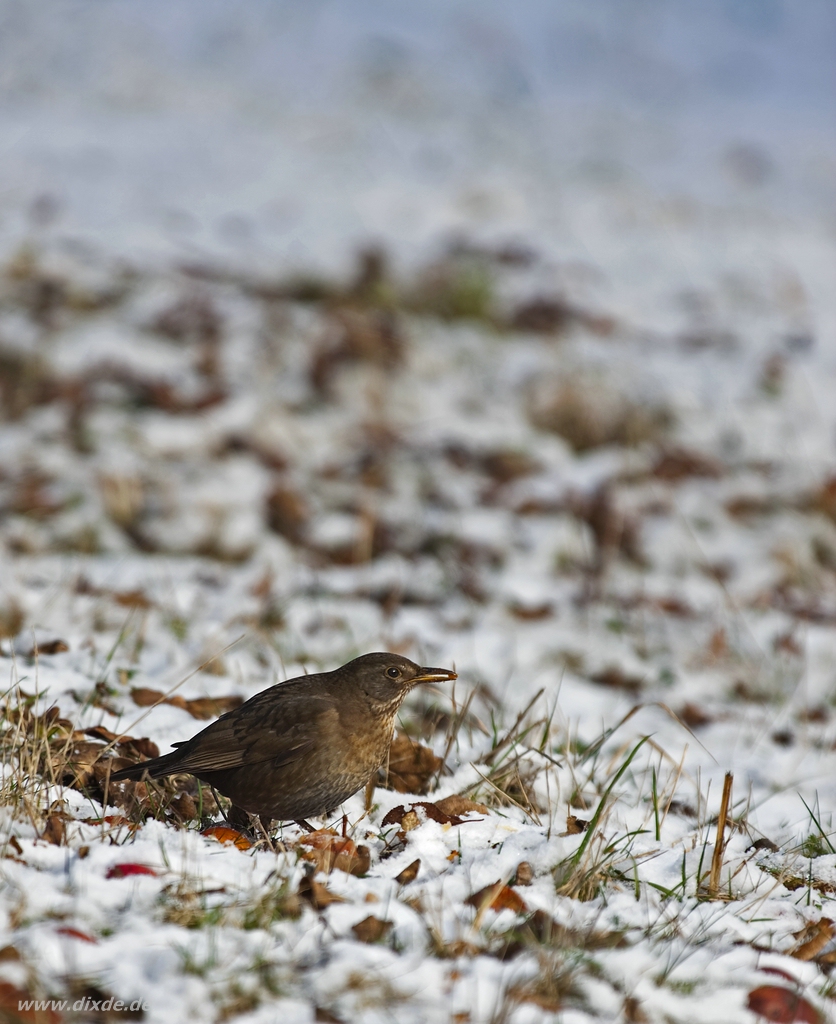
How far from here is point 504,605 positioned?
6.26m

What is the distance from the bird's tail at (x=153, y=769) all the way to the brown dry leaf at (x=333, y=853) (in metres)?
0.44

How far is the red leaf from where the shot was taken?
8.31 ft

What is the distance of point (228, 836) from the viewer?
295 centimetres

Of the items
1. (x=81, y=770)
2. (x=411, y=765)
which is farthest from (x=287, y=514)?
(x=81, y=770)

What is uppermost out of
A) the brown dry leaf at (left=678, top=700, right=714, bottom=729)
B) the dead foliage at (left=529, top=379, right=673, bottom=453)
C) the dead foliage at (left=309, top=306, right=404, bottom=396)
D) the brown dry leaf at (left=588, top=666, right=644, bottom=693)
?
the dead foliage at (left=309, top=306, right=404, bottom=396)

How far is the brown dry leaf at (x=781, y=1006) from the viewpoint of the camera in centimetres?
231

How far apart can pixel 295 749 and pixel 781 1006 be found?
145cm

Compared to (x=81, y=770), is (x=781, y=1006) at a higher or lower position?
lower

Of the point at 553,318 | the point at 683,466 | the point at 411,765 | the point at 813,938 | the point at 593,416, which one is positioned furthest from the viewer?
the point at 553,318

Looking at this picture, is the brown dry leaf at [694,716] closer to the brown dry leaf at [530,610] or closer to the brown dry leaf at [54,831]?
the brown dry leaf at [530,610]

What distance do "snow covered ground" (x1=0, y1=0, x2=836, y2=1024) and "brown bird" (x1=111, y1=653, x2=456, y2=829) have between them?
0.52 feet

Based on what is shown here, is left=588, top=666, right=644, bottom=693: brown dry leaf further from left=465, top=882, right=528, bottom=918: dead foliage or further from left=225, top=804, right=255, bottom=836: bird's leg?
left=465, top=882, right=528, bottom=918: dead foliage

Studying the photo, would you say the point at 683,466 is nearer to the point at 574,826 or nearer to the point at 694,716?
the point at 694,716

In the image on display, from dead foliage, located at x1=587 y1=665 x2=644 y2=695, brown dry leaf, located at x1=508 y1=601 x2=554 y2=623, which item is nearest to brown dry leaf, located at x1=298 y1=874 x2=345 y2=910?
dead foliage, located at x1=587 y1=665 x2=644 y2=695
